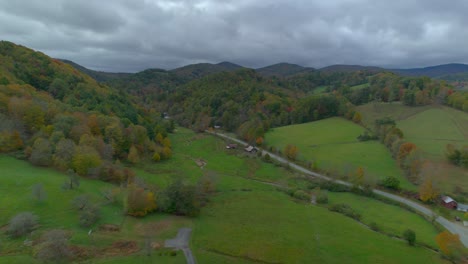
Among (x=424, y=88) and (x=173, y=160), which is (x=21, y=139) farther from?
(x=424, y=88)

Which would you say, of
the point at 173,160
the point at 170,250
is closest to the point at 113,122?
the point at 173,160

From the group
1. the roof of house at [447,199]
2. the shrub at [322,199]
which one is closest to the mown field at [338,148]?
the roof of house at [447,199]

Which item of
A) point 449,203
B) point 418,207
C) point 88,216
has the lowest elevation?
point 418,207

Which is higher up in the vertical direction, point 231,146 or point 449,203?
point 231,146

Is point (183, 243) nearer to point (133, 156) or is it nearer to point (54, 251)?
point (54, 251)

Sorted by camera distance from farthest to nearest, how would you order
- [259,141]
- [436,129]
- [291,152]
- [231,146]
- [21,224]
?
[231,146]
[259,141]
[436,129]
[291,152]
[21,224]

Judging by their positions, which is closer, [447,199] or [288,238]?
[288,238]

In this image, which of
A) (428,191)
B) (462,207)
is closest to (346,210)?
(428,191)
